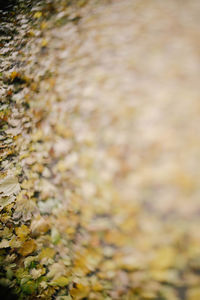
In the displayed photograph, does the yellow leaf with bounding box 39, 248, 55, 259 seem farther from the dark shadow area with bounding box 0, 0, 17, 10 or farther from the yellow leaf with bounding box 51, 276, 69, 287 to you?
the dark shadow area with bounding box 0, 0, 17, 10

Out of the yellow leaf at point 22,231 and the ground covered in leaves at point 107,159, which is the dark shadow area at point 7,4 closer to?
the ground covered in leaves at point 107,159

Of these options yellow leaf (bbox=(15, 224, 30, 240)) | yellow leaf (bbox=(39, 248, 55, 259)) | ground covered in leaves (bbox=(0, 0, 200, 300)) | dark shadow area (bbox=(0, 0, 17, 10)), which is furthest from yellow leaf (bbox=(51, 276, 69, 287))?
dark shadow area (bbox=(0, 0, 17, 10))

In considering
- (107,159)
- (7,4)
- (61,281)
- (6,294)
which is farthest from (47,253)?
(7,4)

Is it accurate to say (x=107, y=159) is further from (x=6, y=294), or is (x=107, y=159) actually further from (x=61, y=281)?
(x=6, y=294)

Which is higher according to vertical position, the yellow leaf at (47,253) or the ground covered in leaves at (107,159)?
the ground covered in leaves at (107,159)

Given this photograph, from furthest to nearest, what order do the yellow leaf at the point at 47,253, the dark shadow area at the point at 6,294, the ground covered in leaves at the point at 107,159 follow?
the yellow leaf at the point at 47,253, the dark shadow area at the point at 6,294, the ground covered in leaves at the point at 107,159

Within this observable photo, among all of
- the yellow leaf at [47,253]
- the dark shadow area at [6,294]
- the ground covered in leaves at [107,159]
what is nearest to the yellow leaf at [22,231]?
the ground covered in leaves at [107,159]

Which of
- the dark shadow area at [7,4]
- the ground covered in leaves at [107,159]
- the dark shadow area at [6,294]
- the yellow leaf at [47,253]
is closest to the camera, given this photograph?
the ground covered in leaves at [107,159]

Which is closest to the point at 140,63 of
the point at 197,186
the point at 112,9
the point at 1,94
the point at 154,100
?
the point at 154,100
